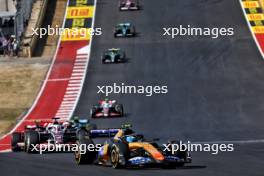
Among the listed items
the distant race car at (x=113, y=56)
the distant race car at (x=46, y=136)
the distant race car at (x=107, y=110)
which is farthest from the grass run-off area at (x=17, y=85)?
the distant race car at (x=46, y=136)

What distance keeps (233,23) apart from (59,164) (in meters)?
38.3

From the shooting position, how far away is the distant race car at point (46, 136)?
1270 inches

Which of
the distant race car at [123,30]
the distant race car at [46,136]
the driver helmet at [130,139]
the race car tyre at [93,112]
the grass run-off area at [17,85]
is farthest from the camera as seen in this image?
the distant race car at [123,30]

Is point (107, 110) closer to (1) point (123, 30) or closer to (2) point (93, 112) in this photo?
(2) point (93, 112)

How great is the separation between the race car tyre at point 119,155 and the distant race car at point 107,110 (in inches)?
759

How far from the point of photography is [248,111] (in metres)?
43.3

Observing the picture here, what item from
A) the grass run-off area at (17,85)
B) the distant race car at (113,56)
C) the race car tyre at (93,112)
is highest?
the distant race car at (113,56)

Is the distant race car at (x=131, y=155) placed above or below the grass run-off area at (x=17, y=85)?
below

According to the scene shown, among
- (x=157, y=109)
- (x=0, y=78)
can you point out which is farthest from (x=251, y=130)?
(x=0, y=78)

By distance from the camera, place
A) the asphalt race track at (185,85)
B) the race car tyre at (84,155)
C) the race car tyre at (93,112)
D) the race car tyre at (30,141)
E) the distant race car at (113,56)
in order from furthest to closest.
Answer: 1. the distant race car at (113,56)
2. the race car tyre at (93,112)
3. the race car tyre at (30,141)
4. the race car tyre at (84,155)
5. the asphalt race track at (185,85)

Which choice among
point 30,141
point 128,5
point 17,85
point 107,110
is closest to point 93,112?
point 107,110

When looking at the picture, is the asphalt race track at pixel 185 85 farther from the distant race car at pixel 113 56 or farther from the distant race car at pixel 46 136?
the distant race car at pixel 46 136

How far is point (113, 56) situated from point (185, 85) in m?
7.60

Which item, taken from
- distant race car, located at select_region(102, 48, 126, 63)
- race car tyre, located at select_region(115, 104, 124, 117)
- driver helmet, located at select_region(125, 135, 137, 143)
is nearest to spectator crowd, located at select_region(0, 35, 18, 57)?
distant race car, located at select_region(102, 48, 126, 63)
